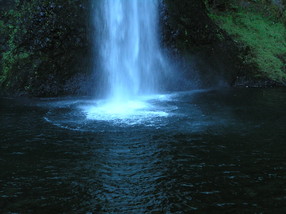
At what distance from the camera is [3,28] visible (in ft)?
58.4

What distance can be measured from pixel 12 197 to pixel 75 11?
12974mm

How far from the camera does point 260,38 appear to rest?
22.0 meters

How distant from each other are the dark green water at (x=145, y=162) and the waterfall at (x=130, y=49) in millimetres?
4472

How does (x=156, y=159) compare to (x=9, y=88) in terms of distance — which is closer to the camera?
(x=156, y=159)

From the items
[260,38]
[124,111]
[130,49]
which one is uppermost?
[260,38]

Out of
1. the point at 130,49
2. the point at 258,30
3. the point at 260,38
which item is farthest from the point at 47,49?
the point at 258,30

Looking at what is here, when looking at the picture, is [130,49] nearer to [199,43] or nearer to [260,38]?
[199,43]

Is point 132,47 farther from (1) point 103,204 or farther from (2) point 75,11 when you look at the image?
(1) point 103,204

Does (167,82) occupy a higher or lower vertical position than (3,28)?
lower

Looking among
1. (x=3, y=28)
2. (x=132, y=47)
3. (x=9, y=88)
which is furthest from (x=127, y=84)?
(x=3, y=28)

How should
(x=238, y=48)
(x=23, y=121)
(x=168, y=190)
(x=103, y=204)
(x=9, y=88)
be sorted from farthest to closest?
(x=238, y=48) → (x=9, y=88) → (x=23, y=121) → (x=168, y=190) → (x=103, y=204)

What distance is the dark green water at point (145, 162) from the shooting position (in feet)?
19.1

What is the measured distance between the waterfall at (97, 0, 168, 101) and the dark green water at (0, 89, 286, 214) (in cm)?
447

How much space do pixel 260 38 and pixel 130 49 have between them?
10.0 m
